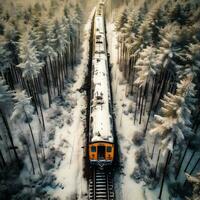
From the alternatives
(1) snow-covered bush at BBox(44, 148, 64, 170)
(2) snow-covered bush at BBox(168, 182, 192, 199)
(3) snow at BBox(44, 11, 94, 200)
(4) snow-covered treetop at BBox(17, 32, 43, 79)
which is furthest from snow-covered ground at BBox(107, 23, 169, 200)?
(4) snow-covered treetop at BBox(17, 32, 43, 79)

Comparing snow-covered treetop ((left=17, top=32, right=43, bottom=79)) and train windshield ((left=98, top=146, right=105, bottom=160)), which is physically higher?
snow-covered treetop ((left=17, top=32, right=43, bottom=79))

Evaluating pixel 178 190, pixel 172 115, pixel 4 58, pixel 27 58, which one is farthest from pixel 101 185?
pixel 4 58

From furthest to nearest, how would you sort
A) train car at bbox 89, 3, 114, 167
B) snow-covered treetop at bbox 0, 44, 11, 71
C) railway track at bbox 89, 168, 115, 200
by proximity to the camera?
snow-covered treetop at bbox 0, 44, 11, 71
train car at bbox 89, 3, 114, 167
railway track at bbox 89, 168, 115, 200

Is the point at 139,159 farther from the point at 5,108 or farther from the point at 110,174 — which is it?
the point at 5,108

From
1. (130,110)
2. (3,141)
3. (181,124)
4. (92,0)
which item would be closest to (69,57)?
(130,110)

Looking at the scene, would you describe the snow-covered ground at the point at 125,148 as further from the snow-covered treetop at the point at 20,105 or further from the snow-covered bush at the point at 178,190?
the snow-covered treetop at the point at 20,105

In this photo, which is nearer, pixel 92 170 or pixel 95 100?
pixel 92 170

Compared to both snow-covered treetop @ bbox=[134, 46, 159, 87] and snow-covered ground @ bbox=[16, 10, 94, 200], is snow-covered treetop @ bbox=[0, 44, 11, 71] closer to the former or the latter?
snow-covered ground @ bbox=[16, 10, 94, 200]

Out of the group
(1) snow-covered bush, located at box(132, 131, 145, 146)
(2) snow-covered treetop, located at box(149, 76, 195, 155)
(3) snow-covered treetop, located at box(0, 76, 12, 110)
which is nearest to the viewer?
(2) snow-covered treetop, located at box(149, 76, 195, 155)
